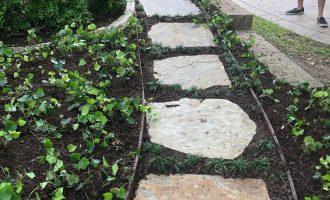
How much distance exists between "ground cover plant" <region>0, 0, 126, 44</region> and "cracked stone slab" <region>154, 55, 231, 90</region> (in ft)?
4.58

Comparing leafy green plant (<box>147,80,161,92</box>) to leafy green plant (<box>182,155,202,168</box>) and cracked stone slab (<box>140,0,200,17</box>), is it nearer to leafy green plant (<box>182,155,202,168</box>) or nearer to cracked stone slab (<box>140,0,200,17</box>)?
leafy green plant (<box>182,155,202,168</box>)

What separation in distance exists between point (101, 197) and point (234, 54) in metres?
2.75

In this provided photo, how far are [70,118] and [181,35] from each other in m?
2.41

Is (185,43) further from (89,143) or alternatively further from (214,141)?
(89,143)

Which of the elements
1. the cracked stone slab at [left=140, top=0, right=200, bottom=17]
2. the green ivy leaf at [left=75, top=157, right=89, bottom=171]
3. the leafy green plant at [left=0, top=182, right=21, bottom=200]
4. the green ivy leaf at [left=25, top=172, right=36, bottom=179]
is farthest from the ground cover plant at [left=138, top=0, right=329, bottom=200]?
the cracked stone slab at [left=140, top=0, right=200, bottom=17]

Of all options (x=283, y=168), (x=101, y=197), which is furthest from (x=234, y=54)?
(x=101, y=197)

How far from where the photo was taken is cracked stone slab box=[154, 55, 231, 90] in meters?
4.04

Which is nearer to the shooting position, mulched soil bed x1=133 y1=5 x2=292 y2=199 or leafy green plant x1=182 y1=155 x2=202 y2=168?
mulched soil bed x1=133 y1=5 x2=292 y2=199

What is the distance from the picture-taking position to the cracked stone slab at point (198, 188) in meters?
2.63

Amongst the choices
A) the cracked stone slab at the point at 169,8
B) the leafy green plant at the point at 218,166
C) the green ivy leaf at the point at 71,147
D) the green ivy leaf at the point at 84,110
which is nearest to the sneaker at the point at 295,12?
the cracked stone slab at the point at 169,8

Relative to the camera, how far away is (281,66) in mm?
4406

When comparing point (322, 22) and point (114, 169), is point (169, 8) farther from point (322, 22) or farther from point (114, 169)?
point (114, 169)

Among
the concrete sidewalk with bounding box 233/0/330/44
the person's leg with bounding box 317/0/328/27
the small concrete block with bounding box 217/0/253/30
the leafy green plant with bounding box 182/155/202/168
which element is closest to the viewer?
the leafy green plant with bounding box 182/155/202/168

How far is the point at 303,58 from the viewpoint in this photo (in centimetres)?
570
